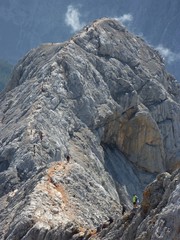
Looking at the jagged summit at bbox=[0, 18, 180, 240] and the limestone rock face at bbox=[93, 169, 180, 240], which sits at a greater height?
the jagged summit at bbox=[0, 18, 180, 240]

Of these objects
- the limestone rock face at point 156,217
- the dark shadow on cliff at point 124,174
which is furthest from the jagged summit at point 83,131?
the limestone rock face at point 156,217

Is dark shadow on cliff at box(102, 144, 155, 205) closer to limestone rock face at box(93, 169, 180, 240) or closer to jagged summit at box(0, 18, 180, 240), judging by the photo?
jagged summit at box(0, 18, 180, 240)

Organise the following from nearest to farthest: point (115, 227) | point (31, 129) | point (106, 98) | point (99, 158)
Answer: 1. point (115, 227)
2. point (31, 129)
3. point (99, 158)
4. point (106, 98)

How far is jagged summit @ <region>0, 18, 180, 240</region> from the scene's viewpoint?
145ft

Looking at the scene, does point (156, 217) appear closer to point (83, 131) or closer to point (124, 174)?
point (83, 131)

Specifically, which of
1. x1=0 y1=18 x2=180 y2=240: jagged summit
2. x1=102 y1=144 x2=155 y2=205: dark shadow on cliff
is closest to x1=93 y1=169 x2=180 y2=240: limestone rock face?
x1=0 y1=18 x2=180 y2=240: jagged summit

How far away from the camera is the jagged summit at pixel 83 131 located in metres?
44.2

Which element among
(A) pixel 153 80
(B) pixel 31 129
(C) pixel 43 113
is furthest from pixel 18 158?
(A) pixel 153 80

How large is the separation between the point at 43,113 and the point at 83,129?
777cm

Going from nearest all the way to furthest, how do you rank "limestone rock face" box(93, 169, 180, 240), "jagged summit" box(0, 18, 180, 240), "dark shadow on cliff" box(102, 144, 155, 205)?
1. "limestone rock face" box(93, 169, 180, 240)
2. "jagged summit" box(0, 18, 180, 240)
3. "dark shadow on cliff" box(102, 144, 155, 205)

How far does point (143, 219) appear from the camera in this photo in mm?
28594

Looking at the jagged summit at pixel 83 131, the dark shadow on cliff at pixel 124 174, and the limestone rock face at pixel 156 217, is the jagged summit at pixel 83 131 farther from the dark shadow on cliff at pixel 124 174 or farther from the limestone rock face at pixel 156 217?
the limestone rock face at pixel 156 217

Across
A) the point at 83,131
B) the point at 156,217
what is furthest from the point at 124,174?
the point at 156,217

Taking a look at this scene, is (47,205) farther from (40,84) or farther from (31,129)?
(40,84)
